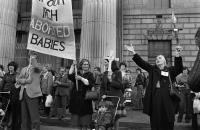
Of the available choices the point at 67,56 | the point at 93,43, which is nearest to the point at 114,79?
the point at 67,56

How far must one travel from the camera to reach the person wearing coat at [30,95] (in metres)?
6.25

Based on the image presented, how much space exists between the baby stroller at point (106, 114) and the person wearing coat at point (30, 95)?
1.51m

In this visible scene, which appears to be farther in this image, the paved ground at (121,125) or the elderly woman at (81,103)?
the paved ground at (121,125)

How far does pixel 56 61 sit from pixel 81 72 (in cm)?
1068

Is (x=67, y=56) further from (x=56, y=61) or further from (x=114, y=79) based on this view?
(x=56, y=61)

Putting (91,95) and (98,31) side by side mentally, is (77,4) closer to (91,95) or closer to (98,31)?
A: (98,31)

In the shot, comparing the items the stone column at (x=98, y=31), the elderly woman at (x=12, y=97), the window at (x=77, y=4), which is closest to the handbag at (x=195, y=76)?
the elderly woman at (x=12, y=97)

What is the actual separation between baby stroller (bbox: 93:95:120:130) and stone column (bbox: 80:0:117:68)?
725 cm

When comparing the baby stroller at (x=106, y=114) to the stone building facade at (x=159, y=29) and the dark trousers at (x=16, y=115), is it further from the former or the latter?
the stone building facade at (x=159, y=29)

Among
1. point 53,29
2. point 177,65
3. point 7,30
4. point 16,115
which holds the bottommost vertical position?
point 16,115

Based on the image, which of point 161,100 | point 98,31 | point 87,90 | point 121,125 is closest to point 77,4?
point 98,31

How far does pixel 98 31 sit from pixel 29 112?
7.98 m

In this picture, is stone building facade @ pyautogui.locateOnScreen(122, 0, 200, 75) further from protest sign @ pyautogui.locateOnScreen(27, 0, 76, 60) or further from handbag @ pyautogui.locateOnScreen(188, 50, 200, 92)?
handbag @ pyautogui.locateOnScreen(188, 50, 200, 92)

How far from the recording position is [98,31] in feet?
44.3
